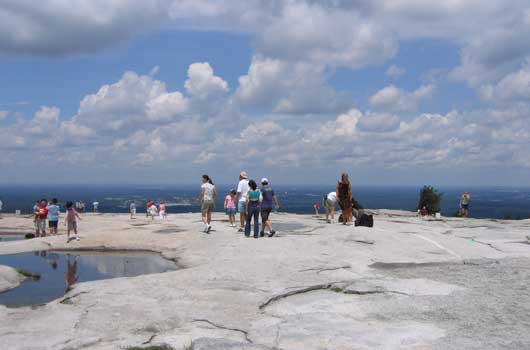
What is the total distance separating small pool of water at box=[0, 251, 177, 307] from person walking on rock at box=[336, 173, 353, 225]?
7.34 metres

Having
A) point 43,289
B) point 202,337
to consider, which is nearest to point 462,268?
point 202,337

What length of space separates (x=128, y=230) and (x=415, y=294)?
12.2 metres

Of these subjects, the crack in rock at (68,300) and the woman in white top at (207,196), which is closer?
the crack in rock at (68,300)

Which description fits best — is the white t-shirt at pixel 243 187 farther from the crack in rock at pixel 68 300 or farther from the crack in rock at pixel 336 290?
the crack in rock at pixel 68 300

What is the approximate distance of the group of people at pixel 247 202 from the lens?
1558 cm

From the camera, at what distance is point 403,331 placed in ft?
22.4

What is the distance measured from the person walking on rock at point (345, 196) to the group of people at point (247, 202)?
2.87 metres

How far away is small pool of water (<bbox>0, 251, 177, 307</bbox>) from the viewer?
32.6ft

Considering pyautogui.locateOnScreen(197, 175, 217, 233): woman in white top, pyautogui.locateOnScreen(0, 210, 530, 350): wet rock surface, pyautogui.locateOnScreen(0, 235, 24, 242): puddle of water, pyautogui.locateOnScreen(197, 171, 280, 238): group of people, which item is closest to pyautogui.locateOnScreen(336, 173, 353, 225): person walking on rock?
pyautogui.locateOnScreen(197, 171, 280, 238): group of people

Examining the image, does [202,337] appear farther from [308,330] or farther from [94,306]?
[94,306]

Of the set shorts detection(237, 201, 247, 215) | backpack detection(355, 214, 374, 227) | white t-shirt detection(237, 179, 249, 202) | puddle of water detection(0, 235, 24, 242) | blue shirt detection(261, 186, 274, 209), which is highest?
white t-shirt detection(237, 179, 249, 202)

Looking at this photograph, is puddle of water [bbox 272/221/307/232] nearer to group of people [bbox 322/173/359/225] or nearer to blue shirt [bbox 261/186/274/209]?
group of people [bbox 322/173/359/225]

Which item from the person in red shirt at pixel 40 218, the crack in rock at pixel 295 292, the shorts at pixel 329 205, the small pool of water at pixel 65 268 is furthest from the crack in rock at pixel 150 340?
the person in red shirt at pixel 40 218

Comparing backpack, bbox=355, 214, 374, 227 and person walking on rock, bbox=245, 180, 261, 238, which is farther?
backpack, bbox=355, 214, 374, 227
